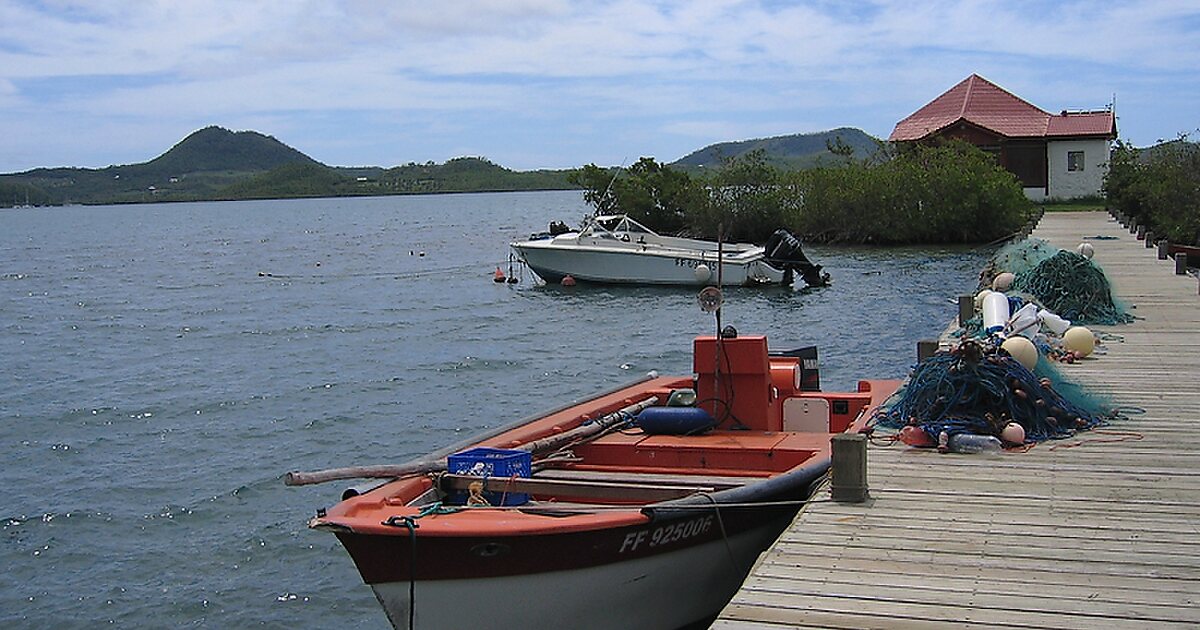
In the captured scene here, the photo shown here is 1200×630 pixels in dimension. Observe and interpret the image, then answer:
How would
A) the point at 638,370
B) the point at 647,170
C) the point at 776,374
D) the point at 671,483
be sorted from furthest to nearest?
the point at 647,170
the point at 638,370
the point at 776,374
the point at 671,483

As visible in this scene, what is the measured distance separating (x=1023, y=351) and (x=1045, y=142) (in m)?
48.5

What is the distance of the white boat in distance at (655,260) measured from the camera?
34.1 meters

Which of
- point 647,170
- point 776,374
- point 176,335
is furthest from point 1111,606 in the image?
point 647,170

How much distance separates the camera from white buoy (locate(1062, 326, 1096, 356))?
1218 centimetres

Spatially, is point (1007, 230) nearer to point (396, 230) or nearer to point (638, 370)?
point (638, 370)

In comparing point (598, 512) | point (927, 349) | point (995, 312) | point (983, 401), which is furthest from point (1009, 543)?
point (995, 312)

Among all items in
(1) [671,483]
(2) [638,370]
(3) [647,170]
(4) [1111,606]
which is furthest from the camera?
(3) [647,170]

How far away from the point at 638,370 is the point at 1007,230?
27.9 metres

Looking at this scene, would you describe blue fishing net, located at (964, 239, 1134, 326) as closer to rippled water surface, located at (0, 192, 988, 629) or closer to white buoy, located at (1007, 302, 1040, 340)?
white buoy, located at (1007, 302, 1040, 340)

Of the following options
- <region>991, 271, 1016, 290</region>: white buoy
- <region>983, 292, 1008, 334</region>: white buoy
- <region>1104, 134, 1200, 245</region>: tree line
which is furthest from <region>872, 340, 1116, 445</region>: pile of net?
<region>1104, 134, 1200, 245</region>: tree line

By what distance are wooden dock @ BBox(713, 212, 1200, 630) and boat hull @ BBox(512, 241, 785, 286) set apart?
24.2m

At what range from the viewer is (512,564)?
7.13 metres

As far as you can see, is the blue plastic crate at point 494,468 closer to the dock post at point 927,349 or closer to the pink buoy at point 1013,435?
the pink buoy at point 1013,435

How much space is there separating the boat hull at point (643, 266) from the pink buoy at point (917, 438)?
24.3 metres
